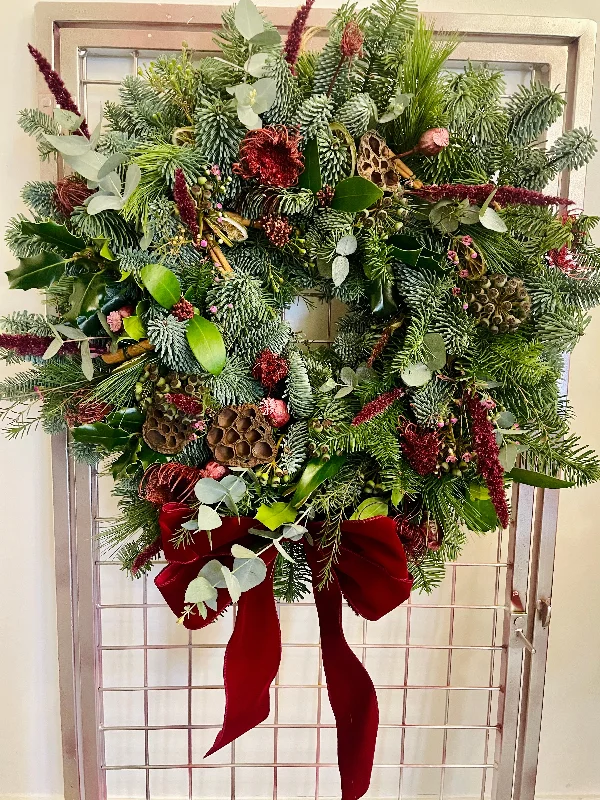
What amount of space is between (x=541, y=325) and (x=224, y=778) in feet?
3.34

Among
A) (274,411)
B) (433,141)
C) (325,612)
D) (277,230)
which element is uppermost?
(433,141)

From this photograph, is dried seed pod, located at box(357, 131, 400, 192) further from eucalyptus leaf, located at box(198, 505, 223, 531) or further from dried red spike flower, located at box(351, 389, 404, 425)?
eucalyptus leaf, located at box(198, 505, 223, 531)

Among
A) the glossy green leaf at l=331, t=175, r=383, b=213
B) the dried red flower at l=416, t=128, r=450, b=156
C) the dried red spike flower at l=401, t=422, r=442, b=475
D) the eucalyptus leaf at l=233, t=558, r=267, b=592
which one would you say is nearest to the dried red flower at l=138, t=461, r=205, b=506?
the eucalyptus leaf at l=233, t=558, r=267, b=592

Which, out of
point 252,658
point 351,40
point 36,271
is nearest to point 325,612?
point 252,658

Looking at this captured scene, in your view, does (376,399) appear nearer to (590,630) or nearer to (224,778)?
(590,630)

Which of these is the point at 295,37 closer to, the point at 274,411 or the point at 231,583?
the point at 274,411

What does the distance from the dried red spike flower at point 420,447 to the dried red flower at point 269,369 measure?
0.55ft

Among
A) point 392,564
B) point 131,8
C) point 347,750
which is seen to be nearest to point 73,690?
point 347,750

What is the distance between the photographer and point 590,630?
1.04 metres

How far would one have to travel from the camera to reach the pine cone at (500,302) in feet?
2.09

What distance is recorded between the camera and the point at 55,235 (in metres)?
0.61

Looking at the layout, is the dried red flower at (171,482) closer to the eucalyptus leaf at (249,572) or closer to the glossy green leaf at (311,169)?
the eucalyptus leaf at (249,572)

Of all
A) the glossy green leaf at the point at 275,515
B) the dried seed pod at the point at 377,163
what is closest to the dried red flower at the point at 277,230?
the dried seed pod at the point at 377,163

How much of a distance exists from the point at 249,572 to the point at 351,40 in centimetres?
60
